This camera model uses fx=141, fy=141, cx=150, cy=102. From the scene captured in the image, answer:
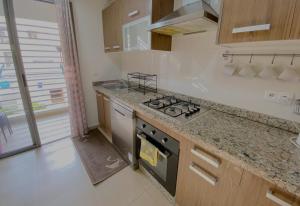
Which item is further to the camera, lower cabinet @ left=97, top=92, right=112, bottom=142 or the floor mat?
lower cabinet @ left=97, top=92, right=112, bottom=142

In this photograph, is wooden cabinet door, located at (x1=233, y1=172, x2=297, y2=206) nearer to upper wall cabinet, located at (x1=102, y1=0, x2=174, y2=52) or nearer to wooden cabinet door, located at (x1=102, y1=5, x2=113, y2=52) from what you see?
upper wall cabinet, located at (x1=102, y1=0, x2=174, y2=52)

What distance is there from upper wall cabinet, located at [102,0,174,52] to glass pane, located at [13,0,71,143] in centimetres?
92

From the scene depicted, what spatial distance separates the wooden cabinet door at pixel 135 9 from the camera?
4.65 ft

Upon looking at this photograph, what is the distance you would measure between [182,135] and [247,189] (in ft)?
1.47

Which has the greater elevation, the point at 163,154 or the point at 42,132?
the point at 163,154

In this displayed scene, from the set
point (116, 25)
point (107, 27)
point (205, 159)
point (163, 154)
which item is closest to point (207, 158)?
point (205, 159)

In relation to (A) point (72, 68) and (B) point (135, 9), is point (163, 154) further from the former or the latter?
(A) point (72, 68)

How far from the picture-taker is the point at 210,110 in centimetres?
138

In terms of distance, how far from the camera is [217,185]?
892mm

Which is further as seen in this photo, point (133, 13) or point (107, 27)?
point (107, 27)

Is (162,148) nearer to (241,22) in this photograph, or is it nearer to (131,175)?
(131,175)

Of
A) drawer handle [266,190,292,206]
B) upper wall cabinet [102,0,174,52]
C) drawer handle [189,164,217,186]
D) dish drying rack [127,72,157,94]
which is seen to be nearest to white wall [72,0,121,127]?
upper wall cabinet [102,0,174,52]

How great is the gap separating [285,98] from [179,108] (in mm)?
783

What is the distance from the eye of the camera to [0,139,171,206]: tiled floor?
4.52 feet
